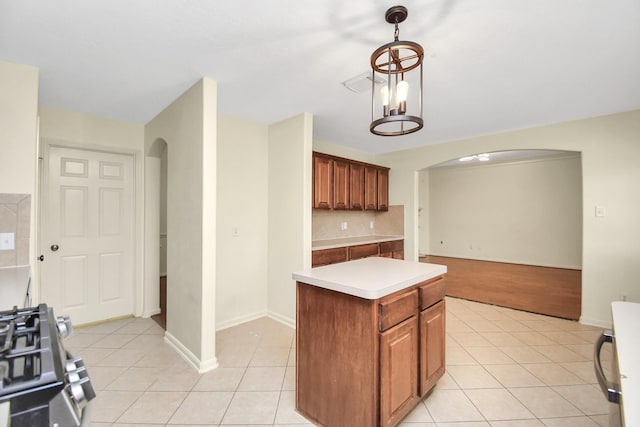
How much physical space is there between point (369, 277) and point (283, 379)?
1.20m

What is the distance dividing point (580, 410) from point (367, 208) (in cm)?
333

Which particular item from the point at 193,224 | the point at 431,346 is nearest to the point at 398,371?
the point at 431,346

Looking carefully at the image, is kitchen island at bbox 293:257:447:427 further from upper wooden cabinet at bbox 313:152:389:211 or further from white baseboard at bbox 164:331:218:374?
upper wooden cabinet at bbox 313:152:389:211

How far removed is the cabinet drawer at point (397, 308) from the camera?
1494 mm

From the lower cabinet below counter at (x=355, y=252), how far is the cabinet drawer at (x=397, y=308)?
1756 millimetres

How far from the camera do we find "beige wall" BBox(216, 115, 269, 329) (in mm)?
3252

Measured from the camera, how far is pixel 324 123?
3.64m

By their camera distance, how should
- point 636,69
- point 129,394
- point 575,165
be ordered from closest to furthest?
1. point 129,394
2. point 636,69
3. point 575,165

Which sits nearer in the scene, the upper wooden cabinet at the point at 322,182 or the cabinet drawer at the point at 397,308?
the cabinet drawer at the point at 397,308

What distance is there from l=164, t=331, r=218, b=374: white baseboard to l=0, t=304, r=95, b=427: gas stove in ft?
5.71

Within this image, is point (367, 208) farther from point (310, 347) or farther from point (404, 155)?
point (310, 347)

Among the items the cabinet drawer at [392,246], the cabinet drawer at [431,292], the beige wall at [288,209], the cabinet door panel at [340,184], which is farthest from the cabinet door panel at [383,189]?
the cabinet drawer at [431,292]

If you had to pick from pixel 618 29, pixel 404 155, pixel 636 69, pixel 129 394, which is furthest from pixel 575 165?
pixel 129 394

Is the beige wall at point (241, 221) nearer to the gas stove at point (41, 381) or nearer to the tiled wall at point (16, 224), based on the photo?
the tiled wall at point (16, 224)
